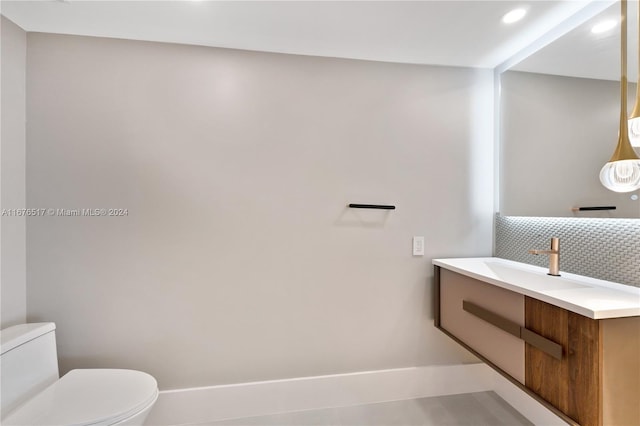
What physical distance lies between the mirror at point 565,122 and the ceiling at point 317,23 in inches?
7.4

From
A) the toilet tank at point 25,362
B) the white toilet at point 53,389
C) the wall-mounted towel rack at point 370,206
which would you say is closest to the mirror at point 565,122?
the wall-mounted towel rack at point 370,206

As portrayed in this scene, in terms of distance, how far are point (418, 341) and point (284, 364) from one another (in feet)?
2.84

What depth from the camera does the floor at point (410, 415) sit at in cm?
171

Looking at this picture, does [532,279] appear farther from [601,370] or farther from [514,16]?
[514,16]

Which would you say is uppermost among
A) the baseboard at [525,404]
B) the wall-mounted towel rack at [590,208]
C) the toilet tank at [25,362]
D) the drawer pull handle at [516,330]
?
the wall-mounted towel rack at [590,208]

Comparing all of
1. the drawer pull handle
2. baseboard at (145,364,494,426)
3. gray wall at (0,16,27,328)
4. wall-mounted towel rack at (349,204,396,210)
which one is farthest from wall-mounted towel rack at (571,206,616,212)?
gray wall at (0,16,27,328)

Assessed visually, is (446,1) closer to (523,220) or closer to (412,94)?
(412,94)

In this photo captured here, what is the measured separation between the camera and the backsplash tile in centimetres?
129

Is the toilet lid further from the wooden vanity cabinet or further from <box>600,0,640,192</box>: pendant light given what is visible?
<box>600,0,640,192</box>: pendant light

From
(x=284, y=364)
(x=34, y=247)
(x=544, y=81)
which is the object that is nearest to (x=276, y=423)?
(x=284, y=364)

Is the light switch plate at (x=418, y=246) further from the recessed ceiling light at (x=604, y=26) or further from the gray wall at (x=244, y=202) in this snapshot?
the recessed ceiling light at (x=604, y=26)

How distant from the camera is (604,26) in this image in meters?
1.35

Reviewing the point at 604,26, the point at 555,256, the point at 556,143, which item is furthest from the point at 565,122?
the point at 555,256

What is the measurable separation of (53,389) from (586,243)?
2.55 meters
